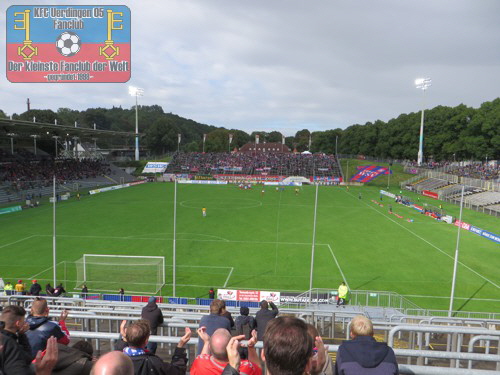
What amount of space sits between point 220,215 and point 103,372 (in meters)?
42.0

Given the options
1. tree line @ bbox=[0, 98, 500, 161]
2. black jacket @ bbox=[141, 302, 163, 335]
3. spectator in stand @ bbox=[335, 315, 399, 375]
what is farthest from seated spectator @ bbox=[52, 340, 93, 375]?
tree line @ bbox=[0, 98, 500, 161]

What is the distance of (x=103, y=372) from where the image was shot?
267 centimetres

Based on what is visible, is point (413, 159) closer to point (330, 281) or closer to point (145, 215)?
point (145, 215)

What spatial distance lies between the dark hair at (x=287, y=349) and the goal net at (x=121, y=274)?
64.3ft

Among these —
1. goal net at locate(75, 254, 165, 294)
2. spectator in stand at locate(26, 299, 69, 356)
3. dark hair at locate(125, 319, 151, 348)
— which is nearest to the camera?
dark hair at locate(125, 319, 151, 348)

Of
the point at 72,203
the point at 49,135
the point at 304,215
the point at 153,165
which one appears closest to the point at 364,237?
the point at 304,215

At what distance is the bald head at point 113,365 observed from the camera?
2680 mm

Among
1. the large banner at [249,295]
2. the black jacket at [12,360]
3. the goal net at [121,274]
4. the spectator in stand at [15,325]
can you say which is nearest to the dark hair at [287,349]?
the black jacket at [12,360]

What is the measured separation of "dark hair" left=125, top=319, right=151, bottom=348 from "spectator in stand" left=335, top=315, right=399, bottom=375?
6.71ft

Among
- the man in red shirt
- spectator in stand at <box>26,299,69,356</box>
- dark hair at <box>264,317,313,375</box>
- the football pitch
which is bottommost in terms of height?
the football pitch

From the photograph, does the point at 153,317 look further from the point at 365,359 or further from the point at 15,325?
the point at 365,359

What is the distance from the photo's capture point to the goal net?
21.3m

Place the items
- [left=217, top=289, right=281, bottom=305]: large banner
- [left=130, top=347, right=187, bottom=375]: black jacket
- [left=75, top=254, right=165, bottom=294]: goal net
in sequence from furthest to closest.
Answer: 1. [left=75, top=254, right=165, bottom=294]: goal net
2. [left=217, top=289, right=281, bottom=305]: large banner
3. [left=130, top=347, right=187, bottom=375]: black jacket

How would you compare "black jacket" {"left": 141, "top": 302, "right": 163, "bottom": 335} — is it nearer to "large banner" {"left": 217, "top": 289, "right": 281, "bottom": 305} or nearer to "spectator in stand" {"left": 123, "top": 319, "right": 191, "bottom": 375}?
"spectator in stand" {"left": 123, "top": 319, "right": 191, "bottom": 375}
